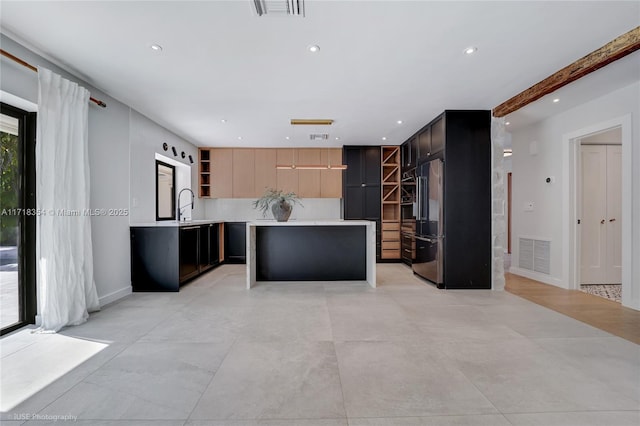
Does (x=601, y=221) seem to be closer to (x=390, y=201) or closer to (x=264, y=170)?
(x=390, y=201)

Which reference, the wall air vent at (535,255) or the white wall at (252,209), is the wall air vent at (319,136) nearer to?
the white wall at (252,209)

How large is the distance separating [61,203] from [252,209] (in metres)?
4.30

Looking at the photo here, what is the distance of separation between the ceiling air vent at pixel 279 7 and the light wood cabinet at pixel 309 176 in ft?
15.1

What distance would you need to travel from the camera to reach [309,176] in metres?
6.80

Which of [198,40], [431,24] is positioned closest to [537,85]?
[431,24]

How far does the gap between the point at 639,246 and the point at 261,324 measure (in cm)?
438

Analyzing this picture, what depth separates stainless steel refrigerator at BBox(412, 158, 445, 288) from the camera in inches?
172

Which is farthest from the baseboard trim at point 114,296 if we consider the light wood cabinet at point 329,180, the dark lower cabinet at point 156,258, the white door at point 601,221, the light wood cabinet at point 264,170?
the white door at point 601,221

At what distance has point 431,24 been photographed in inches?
90.5

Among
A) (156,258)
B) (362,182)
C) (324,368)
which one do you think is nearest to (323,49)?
(324,368)

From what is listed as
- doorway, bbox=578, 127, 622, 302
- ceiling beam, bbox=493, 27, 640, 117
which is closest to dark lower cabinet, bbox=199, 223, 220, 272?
ceiling beam, bbox=493, 27, 640, 117

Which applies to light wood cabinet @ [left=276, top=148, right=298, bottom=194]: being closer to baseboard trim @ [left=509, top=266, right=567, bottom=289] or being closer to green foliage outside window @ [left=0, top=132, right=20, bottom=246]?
green foliage outside window @ [left=0, top=132, right=20, bottom=246]

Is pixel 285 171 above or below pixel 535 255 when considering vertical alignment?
above

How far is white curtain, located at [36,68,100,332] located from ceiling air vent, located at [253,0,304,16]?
7.04 feet
